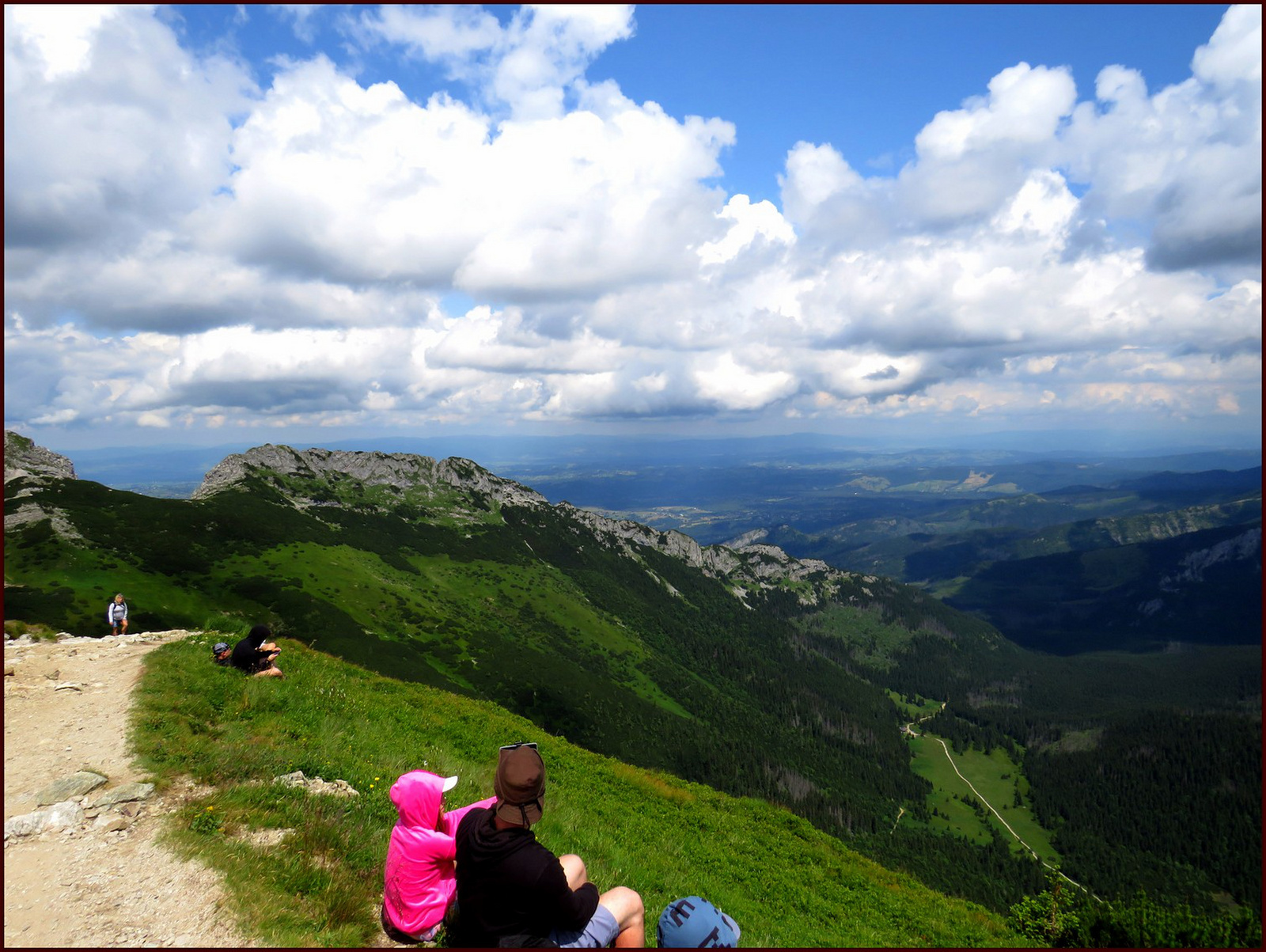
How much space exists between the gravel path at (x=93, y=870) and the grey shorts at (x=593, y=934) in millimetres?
4205

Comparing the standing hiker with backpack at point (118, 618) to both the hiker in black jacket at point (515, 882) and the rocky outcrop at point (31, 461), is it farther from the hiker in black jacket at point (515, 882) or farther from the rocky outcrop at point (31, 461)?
the rocky outcrop at point (31, 461)

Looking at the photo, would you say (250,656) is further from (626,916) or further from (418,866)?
(626,916)

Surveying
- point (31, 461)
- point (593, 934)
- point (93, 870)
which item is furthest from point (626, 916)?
point (31, 461)

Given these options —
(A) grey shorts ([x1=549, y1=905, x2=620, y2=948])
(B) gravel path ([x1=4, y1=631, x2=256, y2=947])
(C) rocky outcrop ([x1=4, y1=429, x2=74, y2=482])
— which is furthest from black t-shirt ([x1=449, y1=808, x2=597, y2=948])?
(C) rocky outcrop ([x1=4, y1=429, x2=74, y2=482])

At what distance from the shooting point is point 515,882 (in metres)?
6.62

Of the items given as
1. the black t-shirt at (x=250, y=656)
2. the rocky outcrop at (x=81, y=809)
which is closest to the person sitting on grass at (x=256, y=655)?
the black t-shirt at (x=250, y=656)

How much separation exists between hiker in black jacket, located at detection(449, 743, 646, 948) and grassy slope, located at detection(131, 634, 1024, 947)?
237 cm

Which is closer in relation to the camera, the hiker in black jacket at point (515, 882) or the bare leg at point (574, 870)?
the hiker in black jacket at point (515, 882)

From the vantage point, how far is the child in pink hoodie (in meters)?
7.74

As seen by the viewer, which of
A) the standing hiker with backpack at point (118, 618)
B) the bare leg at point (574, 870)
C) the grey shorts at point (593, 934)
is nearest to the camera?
the grey shorts at point (593, 934)

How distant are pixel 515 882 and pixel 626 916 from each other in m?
2.25

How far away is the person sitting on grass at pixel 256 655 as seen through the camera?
707 inches

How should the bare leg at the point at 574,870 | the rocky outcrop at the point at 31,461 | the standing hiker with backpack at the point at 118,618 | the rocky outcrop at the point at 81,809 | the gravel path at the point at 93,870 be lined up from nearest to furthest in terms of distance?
the gravel path at the point at 93,870
the bare leg at the point at 574,870
the rocky outcrop at the point at 81,809
the standing hiker with backpack at the point at 118,618
the rocky outcrop at the point at 31,461

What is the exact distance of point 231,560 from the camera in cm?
12438
